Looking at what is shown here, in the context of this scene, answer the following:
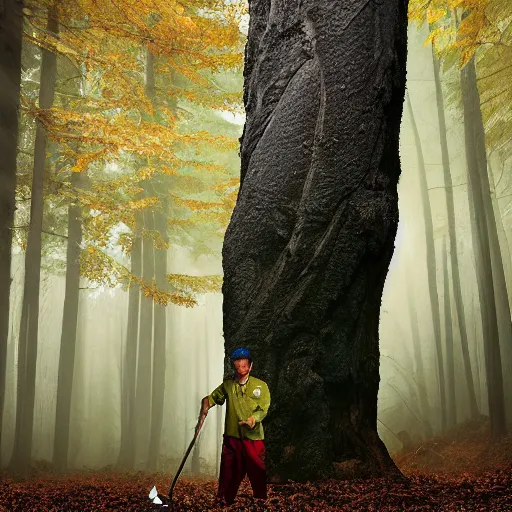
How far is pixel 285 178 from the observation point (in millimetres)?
3301

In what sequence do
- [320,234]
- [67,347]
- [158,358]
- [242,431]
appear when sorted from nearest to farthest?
[242,431], [320,234], [67,347], [158,358]

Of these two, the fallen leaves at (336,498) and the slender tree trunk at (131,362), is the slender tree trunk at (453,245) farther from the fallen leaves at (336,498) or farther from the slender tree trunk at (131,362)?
the fallen leaves at (336,498)

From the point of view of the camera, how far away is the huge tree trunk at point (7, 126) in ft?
20.3

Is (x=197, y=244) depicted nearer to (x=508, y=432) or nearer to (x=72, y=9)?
(x=72, y=9)

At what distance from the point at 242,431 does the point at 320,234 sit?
52.6 inches

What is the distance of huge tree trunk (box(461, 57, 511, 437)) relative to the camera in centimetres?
891

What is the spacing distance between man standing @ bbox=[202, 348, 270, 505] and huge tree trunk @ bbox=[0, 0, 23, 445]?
185 inches

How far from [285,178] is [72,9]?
7808 mm

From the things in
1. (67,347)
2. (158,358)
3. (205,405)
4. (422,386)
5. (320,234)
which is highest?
(320,234)

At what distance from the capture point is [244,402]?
2691 millimetres

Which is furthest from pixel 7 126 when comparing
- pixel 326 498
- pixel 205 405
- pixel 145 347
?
pixel 145 347

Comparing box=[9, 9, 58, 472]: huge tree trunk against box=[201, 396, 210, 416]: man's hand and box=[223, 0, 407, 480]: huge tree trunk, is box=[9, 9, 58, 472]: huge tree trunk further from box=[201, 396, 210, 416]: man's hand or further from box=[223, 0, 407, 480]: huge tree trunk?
box=[201, 396, 210, 416]: man's hand

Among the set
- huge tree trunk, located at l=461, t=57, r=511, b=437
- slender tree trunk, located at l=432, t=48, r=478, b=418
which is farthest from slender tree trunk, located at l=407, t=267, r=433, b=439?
huge tree trunk, located at l=461, t=57, r=511, b=437

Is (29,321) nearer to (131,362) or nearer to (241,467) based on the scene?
(131,362)
